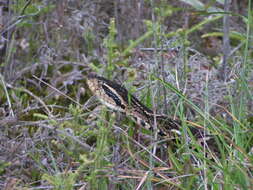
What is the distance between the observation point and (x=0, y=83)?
3836 mm

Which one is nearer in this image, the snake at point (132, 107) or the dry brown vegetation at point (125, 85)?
the dry brown vegetation at point (125, 85)

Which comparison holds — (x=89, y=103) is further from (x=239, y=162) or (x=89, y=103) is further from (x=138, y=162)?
(x=239, y=162)

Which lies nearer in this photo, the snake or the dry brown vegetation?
the dry brown vegetation

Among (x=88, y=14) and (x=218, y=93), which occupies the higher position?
(x=88, y=14)

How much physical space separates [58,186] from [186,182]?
0.66 meters

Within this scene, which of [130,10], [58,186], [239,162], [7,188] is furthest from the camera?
[130,10]

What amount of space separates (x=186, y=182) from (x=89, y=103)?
50.9 inches

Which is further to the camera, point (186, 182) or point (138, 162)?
point (138, 162)

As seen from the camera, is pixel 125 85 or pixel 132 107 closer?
pixel 132 107

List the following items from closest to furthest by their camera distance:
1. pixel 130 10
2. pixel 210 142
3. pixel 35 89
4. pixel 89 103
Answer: pixel 210 142, pixel 89 103, pixel 35 89, pixel 130 10

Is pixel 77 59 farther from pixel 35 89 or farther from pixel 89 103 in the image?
pixel 89 103

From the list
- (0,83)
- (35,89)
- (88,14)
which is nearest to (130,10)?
(88,14)

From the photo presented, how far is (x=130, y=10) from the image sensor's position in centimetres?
493

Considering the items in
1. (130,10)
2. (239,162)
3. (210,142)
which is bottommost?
(210,142)
